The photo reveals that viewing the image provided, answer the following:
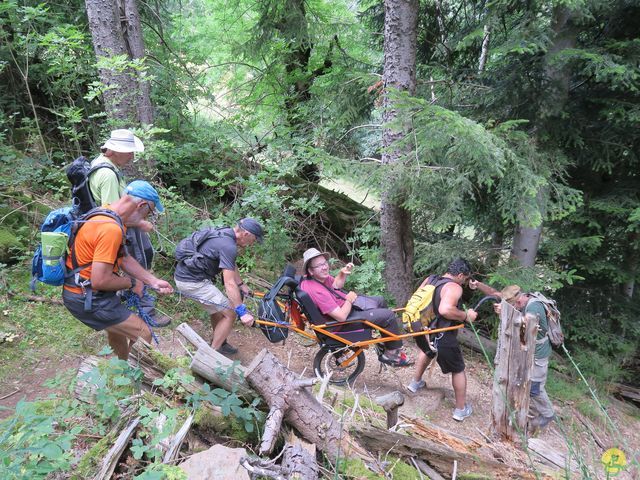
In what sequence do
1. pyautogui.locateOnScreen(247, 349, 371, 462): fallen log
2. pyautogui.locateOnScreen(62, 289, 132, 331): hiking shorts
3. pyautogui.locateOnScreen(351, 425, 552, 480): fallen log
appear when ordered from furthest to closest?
1. pyautogui.locateOnScreen(62, 289, 132, 331): hiking shorts
2. pyautogui.locateOnScreen(351, 425, 552, 480): fallen log
3. pyautogui.locateOnScreen(247, 349, 371, 462): fallen log

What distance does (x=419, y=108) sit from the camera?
19.2ft

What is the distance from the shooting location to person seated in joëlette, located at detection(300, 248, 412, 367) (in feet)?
16.8

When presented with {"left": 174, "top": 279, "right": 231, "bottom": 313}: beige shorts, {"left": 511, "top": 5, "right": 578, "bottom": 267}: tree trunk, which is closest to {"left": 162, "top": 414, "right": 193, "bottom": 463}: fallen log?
{"left": 174, "top": 279, "right": 231, "bottom": 313}: beige shorts

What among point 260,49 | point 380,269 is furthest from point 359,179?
point 260,49

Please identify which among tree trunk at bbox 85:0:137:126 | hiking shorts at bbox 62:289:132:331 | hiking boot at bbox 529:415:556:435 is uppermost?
tree trunk at bbox 85:0:137:126

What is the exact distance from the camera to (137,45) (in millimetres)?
8117

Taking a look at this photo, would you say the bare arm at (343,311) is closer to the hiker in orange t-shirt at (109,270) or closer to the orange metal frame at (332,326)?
the orange metal frame at (332,326)

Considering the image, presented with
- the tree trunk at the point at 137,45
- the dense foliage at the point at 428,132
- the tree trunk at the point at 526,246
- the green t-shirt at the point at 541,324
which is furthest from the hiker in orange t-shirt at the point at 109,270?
the tree trunk at the point at 526,246

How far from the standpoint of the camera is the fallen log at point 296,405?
110 inches

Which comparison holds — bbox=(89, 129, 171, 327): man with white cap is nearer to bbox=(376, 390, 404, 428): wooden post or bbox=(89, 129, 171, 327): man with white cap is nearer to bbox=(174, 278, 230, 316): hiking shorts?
bbox=(174, 278, 230, 316): hiking shorts

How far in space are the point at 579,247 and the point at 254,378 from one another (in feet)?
21.2

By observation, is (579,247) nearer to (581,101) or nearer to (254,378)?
(581,101)

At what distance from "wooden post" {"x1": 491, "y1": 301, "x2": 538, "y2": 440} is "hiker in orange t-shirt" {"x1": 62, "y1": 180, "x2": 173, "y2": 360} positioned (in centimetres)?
341

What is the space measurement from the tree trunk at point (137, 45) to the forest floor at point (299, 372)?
133 inches
